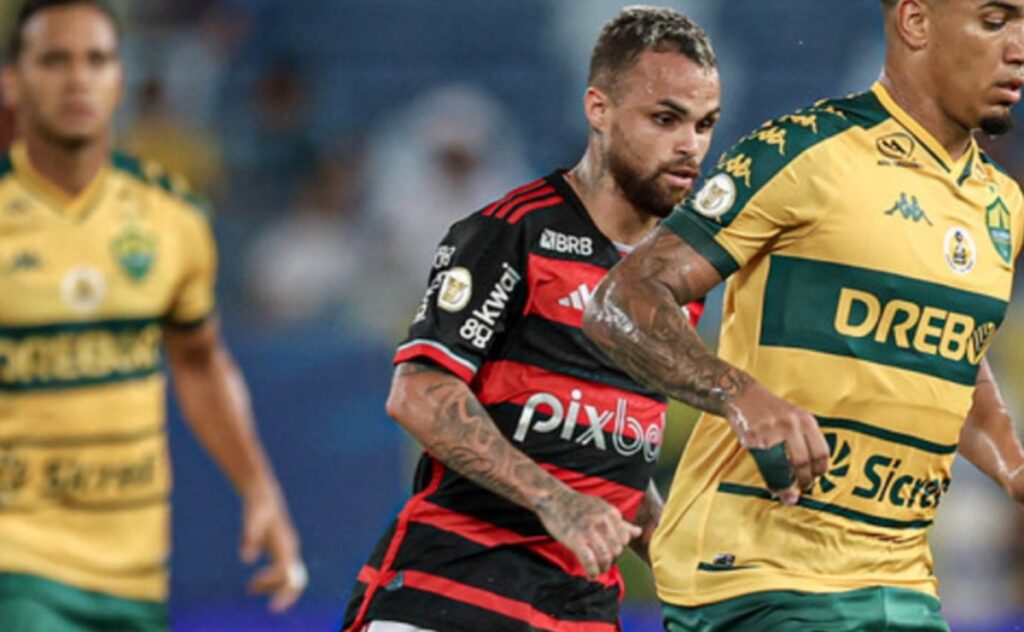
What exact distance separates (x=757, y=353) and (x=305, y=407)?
565 cm

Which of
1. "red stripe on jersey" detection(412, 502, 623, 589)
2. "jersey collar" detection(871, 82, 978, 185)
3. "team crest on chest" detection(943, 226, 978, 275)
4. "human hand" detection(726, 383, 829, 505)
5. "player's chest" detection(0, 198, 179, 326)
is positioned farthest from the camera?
"red stripe on jersey" detection(412, 502, 623, 589)

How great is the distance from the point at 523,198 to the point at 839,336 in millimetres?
1081

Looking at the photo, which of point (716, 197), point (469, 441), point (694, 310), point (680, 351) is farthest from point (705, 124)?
point (680, 351)

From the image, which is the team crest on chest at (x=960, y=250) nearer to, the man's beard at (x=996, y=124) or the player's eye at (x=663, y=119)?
the man's beard at (x=996, y=124)

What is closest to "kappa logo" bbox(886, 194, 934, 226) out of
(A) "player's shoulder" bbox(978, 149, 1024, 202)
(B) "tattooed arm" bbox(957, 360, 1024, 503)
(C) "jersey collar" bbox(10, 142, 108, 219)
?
(A) "player's shoulder" bbox(978, 149, 1024, 202)

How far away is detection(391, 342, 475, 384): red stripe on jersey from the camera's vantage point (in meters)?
4.94

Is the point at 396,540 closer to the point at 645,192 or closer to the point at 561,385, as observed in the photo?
the point at 561,385

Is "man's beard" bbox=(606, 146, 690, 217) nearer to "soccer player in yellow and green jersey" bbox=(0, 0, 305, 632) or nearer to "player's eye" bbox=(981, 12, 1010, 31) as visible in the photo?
"player's eye" bbox=(981, 12, 1010, 31)

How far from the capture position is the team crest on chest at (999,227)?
15.9 feet

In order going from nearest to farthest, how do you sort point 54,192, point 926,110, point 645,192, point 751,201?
1. point 751,201
2. point 926,110
3. point 54,192
4. point 645,192

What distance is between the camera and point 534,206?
524cm

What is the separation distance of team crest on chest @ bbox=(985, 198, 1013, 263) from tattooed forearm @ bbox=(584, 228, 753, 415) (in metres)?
0.85

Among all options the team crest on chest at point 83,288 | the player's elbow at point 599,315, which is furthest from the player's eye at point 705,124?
the team crest on chest at point 83,288

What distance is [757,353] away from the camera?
464 cm
